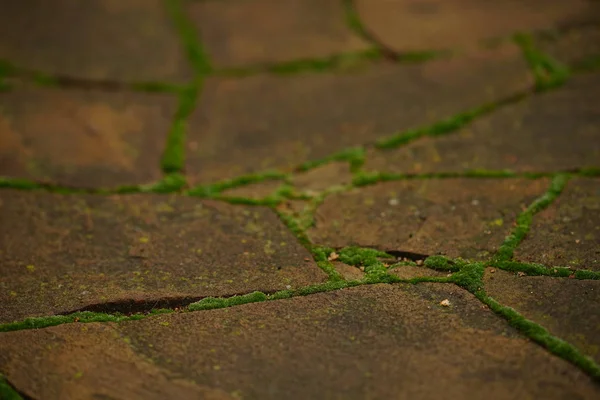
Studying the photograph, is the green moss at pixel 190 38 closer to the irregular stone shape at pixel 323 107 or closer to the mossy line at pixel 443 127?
the irregular stone shape at pixel 323 107

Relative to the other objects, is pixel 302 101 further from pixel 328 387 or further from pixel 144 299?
pixel 328 387

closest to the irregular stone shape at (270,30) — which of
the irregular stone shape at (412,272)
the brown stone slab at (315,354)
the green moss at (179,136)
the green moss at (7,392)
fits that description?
the green moss at (179,136)

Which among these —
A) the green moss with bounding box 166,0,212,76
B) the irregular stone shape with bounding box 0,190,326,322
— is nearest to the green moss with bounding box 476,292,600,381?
the irregular stone shape with bounding box 0,190,326,322

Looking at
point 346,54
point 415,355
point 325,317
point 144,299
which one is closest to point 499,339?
point 415,355

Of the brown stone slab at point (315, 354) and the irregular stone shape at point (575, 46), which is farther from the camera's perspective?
the irregular stone shape at point (575, 46)

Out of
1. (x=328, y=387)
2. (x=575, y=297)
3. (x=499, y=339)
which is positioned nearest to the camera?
(x=328, y=387)
